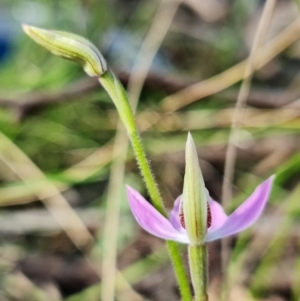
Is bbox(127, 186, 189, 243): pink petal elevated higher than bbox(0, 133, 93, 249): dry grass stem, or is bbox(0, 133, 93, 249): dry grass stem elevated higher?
bbox(0, 133, 93, 249): dry grass stem

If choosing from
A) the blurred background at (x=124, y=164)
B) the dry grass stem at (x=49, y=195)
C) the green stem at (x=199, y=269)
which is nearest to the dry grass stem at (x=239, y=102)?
the blurred background at (x=124, y=164)

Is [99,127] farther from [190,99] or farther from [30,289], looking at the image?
[30,289]

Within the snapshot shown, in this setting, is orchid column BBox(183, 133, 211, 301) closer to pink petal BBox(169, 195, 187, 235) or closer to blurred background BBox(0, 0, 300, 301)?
pink petal BBox(169, 195, 187, 235)

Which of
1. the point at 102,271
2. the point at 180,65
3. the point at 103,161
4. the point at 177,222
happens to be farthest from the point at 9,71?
the point at 177,222

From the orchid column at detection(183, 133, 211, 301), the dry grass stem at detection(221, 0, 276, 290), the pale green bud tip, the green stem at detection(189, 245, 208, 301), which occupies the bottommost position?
the green stem at detection(189, 245, 208, 301)

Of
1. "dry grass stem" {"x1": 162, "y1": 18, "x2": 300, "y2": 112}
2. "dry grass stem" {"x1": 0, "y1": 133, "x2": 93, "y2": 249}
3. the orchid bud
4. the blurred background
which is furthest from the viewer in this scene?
"dry grass stem" {"x1": 162, "y1": 18, "x2": 300, "y2": 112}

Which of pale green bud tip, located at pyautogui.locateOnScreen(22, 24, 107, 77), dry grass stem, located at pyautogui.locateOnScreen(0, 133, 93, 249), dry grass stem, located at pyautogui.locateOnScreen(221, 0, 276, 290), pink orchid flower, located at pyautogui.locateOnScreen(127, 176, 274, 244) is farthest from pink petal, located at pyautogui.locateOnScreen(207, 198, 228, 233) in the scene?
dry grass stem, located at pyautogui.locateOnScreen(0, 133, 93, 249)

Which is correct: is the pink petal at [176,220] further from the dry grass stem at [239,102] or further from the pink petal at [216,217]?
the dry grass stem at [239,102]
